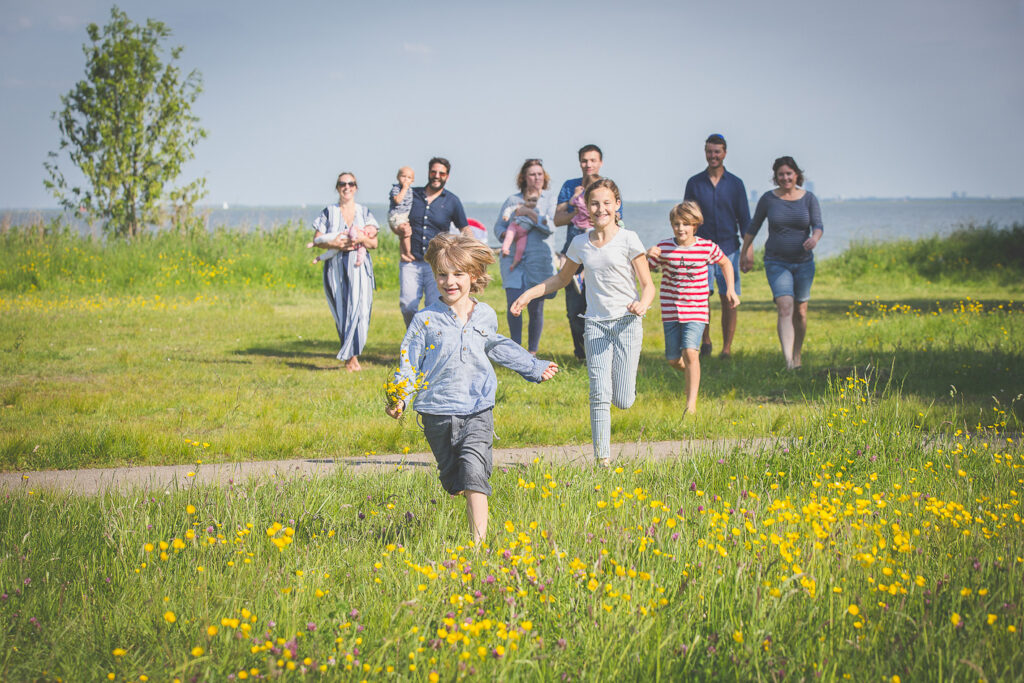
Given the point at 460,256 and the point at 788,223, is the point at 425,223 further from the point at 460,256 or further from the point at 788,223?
the point at 460,256

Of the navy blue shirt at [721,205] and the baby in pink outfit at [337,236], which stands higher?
the navy blue shirt at [721,205]

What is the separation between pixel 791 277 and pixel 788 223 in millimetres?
575

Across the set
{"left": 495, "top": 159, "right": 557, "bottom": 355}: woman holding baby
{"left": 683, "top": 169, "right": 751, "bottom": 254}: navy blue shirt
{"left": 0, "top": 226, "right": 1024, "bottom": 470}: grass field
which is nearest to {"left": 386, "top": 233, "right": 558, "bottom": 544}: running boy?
{"left": 0, "top": 226, "right": 1024, "bottom": 470}: grass field

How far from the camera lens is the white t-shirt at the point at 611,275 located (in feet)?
19.8

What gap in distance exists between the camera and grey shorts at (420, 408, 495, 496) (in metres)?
4.30

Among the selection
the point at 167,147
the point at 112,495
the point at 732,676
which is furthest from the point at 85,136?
the point at 732,676

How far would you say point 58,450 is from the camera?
605 cm

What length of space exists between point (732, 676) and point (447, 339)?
6.93 ft

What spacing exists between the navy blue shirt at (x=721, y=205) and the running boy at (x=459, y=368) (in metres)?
6.21

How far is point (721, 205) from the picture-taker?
10.2 metres

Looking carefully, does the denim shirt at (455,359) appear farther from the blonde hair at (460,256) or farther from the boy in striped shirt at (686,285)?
the boy in striped shirt at (686,285)

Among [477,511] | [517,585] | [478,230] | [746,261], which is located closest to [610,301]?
[477,511]

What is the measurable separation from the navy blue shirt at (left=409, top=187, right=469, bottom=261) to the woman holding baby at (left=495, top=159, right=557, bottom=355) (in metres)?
0.52

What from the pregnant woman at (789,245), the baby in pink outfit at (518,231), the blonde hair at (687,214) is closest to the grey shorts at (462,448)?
the blonde hair at (687,214)
